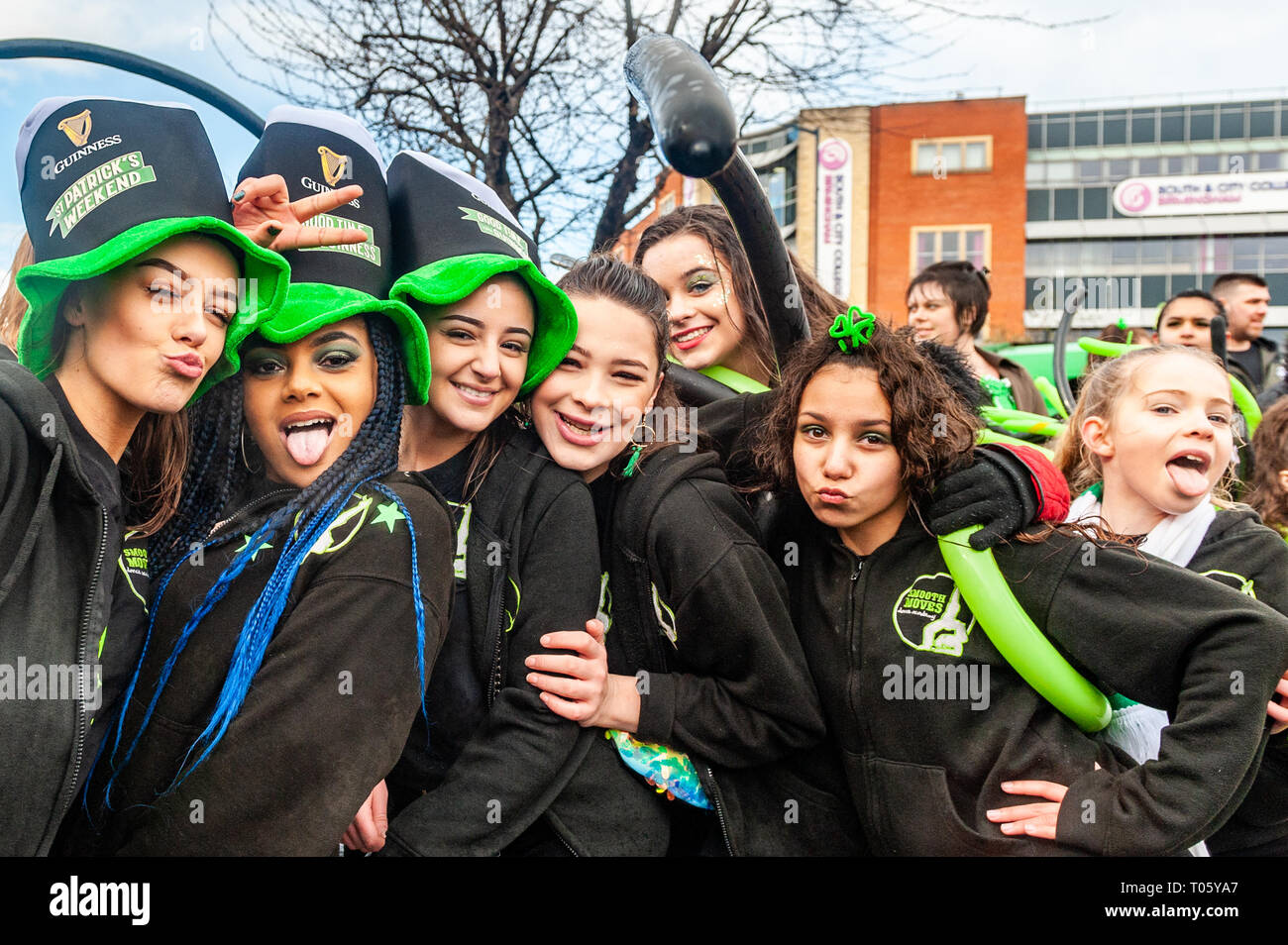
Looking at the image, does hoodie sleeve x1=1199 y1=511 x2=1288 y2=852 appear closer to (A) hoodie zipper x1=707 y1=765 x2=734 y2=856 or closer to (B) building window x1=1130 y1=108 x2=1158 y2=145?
(A) hoodie zipper x1=707 y1=765 x2=734 y2=856

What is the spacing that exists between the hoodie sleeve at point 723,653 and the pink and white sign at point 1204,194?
34.6 metres

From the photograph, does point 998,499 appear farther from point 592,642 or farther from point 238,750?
point 238,750

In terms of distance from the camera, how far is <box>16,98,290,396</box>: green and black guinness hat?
63.0 inches

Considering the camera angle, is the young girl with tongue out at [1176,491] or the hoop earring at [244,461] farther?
the young girl with tongue out at [1176,491]

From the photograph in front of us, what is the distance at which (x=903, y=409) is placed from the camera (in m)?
2.04

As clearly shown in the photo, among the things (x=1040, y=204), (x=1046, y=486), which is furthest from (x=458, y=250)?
(x=1040, y=204)

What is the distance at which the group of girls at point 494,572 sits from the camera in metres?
1.62

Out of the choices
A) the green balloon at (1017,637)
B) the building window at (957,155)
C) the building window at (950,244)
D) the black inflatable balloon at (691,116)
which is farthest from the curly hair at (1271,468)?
the building window at (957,155)

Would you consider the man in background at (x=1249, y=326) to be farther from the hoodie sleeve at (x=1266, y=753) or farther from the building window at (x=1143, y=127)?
the building window at (x=1143, y=127)

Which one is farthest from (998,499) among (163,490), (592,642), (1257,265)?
(1257,265)

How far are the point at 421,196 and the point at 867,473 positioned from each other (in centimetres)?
109

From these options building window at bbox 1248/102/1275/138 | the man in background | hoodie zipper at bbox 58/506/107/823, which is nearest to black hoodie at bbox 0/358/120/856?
hoodie zipper at bbox 58/506/107/823

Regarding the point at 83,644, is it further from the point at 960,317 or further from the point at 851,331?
the point at 960,317

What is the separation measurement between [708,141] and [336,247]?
79 centimetres
